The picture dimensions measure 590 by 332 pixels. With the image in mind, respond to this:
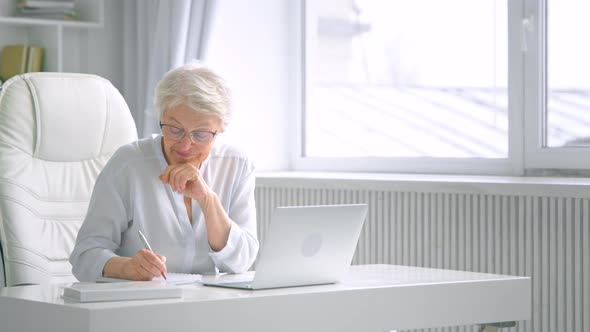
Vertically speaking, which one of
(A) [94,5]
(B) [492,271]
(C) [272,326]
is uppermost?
(A) [94,5]

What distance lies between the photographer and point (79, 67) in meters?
4.25

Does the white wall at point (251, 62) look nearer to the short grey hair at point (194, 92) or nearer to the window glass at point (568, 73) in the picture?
the window glass at point (568, 73)

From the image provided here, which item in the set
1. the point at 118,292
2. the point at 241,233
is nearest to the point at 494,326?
the point at 241,233

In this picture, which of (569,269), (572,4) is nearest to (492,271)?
(569,269)

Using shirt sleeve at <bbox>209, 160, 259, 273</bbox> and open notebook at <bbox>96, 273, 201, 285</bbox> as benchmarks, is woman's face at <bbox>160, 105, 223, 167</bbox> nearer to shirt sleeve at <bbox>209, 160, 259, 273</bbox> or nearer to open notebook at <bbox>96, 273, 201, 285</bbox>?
shirt sleeve at <bbox>209, 160, 259, 273</bbox>

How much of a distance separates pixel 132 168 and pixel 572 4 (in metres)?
1.78

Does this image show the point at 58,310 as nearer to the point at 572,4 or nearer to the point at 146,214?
the point at 146,214

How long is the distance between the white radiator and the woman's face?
3.91 feet

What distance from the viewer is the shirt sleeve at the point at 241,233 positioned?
2.24 meters

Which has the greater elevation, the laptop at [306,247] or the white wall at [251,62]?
the white wall at [251,62]

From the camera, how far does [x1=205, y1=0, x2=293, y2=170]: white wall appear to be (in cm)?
408

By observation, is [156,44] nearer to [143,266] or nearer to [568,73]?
[568,73]

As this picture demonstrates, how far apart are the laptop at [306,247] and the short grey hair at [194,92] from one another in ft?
1.51

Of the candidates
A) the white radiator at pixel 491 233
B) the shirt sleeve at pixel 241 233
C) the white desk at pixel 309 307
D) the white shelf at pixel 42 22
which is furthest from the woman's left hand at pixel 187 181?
the white shelf at pixel 42 22
